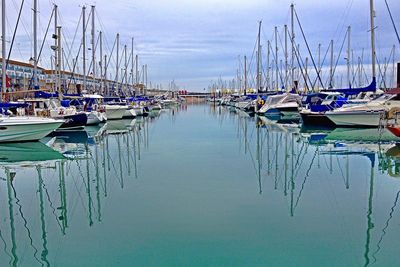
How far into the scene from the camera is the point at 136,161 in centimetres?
1578

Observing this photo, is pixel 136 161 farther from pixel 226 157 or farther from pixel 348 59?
pixel 348 59

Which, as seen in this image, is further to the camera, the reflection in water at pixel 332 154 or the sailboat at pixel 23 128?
the sailboat at pixel 23 128

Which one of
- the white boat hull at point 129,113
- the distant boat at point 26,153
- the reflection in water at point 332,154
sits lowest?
the reflection in water at point 332,154

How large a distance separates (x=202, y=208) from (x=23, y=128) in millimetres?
12774

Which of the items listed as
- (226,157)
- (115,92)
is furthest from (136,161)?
(115,92)

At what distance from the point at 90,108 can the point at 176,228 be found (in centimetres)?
2759

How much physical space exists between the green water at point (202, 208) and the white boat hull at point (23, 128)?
5.88ft

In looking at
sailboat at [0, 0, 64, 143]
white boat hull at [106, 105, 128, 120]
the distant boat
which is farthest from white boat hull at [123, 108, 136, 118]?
the distant boat

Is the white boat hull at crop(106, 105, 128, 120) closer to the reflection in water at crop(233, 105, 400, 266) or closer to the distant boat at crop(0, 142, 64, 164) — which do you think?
the reflection in water at crop(233, 105, 400, 266)

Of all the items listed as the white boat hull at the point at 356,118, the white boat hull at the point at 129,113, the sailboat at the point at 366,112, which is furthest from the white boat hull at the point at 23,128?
the white boat hull at the point at 129,113

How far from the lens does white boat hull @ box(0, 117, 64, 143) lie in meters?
18.7

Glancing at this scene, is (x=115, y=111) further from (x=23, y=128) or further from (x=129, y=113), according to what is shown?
(x=23, y=128)

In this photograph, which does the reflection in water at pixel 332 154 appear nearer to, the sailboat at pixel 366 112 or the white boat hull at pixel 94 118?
the sailboat at pixel 366 112

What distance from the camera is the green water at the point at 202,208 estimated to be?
21.6 ft
